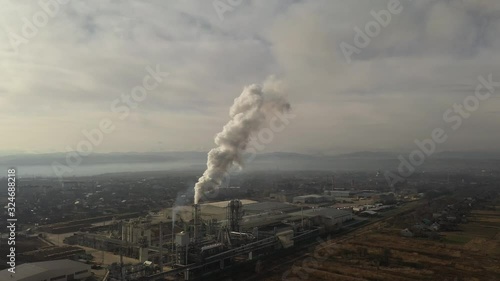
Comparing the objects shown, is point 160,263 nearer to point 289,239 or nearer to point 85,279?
point 85,279

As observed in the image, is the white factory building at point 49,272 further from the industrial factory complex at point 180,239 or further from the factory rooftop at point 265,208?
the factory rooftop at point 265,208

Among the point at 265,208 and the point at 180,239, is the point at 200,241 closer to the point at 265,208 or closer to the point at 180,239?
the point at 180,239

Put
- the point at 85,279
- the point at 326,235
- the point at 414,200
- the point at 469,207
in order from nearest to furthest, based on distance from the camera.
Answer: the point at 85,279 < the point at 326,235 < the point at 469,207 < the point at 414,200

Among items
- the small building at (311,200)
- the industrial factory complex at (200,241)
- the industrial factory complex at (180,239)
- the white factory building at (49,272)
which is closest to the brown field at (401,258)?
the industrial factory complex at (180,239)

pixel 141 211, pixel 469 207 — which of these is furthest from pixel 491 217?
pixel 141 211

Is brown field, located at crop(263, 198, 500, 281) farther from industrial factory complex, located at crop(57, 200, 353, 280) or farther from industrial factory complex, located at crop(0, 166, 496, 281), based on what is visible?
industrial factory complex, located at crop(57, 200, 353, 280)

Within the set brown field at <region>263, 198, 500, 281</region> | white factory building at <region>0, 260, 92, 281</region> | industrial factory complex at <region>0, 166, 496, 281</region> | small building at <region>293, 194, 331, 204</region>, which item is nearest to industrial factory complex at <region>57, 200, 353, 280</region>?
industrial factory complex at <region>0, 166, 496, 281</region>

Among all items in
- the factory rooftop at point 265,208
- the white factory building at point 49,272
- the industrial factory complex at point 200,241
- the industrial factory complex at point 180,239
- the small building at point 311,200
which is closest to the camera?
the white factory building at point 49,272
